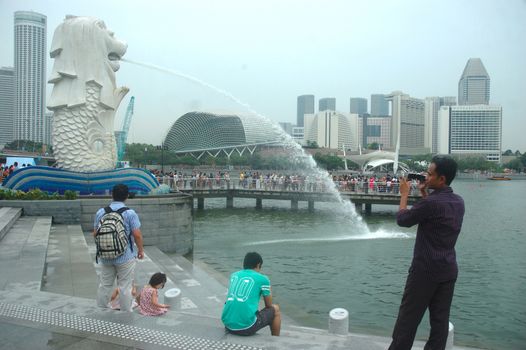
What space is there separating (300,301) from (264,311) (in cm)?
547

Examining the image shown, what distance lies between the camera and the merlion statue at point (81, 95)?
15977mm

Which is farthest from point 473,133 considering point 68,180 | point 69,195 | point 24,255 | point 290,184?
point 24,255

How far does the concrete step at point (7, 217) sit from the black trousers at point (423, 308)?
311 inches

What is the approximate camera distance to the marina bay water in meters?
8.63

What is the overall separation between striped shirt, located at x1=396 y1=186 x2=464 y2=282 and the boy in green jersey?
4.54ft

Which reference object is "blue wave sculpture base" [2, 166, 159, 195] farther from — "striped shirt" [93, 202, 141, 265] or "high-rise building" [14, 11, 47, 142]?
"high-rise building" [14, 11, 47, 142]

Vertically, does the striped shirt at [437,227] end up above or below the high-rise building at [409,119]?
below

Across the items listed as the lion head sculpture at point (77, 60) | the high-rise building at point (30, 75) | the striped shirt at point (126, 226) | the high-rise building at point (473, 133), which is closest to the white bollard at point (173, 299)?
the striped shirt at point (126, 226)

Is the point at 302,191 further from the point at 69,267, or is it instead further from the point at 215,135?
the point at 215,135

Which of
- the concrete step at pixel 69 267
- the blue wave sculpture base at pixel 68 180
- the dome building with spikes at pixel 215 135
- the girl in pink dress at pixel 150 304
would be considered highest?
the dome building with spikes at pixel 215 135

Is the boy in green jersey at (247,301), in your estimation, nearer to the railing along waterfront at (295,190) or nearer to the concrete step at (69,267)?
the concrete step at (69,267)

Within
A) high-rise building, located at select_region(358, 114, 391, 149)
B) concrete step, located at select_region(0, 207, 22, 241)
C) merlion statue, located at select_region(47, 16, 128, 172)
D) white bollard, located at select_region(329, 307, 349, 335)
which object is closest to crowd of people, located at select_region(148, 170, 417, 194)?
merlion statue, located at select_region(47, 16, 128, 172)

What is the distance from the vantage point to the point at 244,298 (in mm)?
4230

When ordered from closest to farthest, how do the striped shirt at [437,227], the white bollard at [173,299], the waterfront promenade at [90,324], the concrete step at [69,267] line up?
the striped shirt at [437,227] < the waterfront promenade at [90,324] < the white bollard at [173,299] < the concrete step at [69,267]
